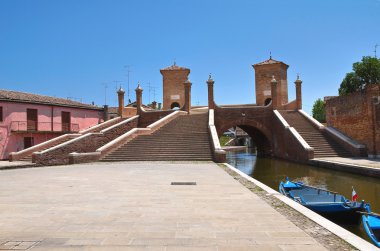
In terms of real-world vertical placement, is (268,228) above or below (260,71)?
below

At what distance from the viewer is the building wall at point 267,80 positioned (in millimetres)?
36750

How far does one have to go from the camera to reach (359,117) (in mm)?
22531

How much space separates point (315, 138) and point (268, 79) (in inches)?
550

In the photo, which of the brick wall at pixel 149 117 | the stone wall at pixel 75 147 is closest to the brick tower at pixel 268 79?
the brick wall at pixel 149 117

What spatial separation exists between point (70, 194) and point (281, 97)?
32.0 meters

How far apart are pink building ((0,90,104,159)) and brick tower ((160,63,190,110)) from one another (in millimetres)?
8396

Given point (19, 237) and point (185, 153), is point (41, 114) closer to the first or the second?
point (185, 153)

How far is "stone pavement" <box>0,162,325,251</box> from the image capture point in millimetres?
4324

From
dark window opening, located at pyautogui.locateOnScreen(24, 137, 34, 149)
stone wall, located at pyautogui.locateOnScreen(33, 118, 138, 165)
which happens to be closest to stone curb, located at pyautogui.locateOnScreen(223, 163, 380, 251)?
stone wall, located at pyautogui.locateOnScreen(33, 118, 138, 165)

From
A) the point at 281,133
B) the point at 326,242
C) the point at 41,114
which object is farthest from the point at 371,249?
the point at 41,114

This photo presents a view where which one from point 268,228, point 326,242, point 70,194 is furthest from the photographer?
point 70,194

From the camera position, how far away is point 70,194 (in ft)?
26.7

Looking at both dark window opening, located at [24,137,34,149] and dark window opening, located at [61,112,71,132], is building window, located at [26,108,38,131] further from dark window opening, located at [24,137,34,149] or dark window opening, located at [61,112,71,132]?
dark window opening, located at [61,112,71,132]

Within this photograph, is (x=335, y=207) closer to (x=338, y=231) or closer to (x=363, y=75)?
(x=338, y=231)
